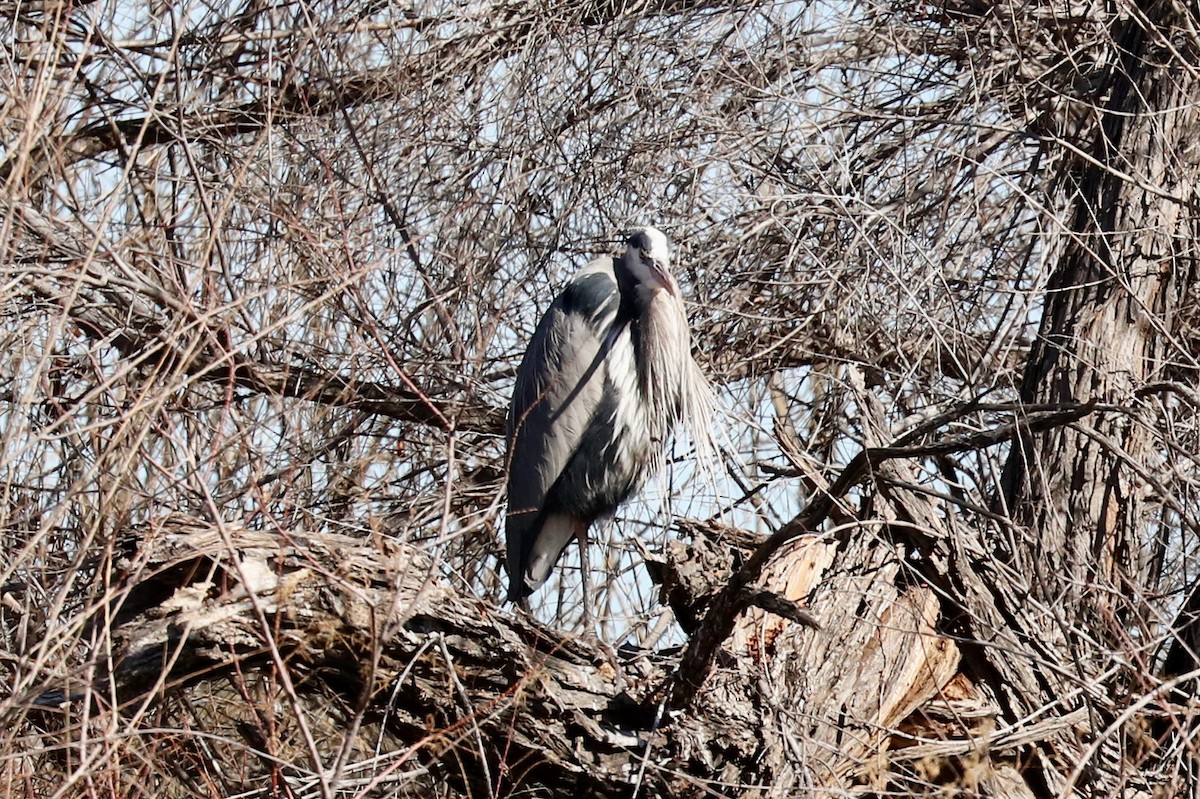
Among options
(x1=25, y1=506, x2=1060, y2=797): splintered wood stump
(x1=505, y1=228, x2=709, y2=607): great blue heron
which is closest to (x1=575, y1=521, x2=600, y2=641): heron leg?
(x1=505, y1=228, x2=709, y2=607): great blue heron

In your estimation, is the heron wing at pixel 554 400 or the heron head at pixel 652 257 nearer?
the heron head at pixel 652 257

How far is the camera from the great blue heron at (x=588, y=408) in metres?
5.12

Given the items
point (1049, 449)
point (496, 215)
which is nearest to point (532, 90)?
point (496, 215)

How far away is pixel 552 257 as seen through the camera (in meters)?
5.32

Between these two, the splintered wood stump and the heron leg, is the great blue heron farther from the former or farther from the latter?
the splintered wood stump

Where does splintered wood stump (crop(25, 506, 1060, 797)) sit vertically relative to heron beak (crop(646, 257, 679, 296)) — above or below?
below

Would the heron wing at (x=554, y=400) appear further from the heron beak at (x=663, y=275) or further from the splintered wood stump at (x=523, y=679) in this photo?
the splintered wood stump at (x=523, y=679)

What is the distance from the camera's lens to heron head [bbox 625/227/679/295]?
4.69 meters

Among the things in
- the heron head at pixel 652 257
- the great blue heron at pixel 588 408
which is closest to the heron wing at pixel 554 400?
the great blue heron at pixel 588 408

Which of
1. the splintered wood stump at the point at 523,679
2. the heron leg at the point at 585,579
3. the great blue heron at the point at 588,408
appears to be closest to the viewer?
the splintered wood stump at the point at 523,679

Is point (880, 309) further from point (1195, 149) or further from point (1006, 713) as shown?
point (1006, 713)

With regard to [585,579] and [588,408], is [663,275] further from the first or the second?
[585,579]

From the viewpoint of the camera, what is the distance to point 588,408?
5.50m

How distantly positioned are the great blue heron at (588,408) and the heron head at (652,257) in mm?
39
